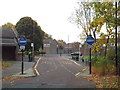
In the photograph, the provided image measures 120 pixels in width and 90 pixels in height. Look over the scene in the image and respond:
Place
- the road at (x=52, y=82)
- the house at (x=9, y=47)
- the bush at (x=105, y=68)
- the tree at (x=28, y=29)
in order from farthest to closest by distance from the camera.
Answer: the tree at (x=28, y=29)
the house at (x=9, y=47)
the bush at (x=105, y=68)
the road at (x=52, y=82)

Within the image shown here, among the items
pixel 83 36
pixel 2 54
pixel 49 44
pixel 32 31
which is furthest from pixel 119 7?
pixel 49 44

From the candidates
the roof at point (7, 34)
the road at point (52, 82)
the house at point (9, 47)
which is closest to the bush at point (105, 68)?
the road at point (52, 82)

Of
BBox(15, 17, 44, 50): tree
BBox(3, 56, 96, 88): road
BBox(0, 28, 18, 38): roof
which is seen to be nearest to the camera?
BBox(3, 56, 96, 88): road

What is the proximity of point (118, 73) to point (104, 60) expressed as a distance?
2487mm

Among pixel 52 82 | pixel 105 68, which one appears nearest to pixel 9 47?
pixel 105 68

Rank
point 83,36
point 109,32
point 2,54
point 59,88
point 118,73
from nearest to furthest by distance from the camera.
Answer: point 59,88 → point 118,73 → point 109,32 → point 83,36 → point 2,54

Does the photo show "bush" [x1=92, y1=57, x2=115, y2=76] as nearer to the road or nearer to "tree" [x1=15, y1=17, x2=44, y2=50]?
the road

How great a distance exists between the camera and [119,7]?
1103 centimetres

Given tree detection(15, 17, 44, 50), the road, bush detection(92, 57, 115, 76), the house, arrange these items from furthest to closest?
tree detection(15, 17, 44, 50) → the house → bush detection(92, 57, 115, 76) → the road

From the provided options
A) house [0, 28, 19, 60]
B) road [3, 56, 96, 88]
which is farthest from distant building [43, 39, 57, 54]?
road [3, 56, 96, 88]

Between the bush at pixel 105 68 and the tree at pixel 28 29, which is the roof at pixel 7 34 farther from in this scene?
the bush at pixel 105 68

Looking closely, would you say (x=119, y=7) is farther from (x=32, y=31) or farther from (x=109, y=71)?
(x=32, y=31)

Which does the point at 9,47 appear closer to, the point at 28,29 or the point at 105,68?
the point at 28,29

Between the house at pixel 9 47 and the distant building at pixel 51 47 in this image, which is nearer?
the house at pixel 9 47
